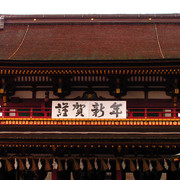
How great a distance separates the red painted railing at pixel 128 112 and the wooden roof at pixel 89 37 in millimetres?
1999

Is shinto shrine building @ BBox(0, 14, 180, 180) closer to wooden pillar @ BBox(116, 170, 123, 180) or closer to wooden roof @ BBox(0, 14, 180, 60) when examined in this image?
wooden pillar @ BBox(116, 170, 123, 180)

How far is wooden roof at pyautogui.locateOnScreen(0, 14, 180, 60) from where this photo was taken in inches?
498

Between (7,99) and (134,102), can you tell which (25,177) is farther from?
(134,102)

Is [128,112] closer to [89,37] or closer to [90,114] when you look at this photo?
[90,114]

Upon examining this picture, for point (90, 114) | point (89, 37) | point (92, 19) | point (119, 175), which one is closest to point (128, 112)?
point (90, 114)

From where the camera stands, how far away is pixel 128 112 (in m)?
11.4

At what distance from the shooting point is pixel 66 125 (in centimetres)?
1133

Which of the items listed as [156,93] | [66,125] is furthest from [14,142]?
[156,93]

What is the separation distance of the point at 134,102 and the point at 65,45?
423cm

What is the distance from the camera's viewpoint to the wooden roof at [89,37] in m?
12.7

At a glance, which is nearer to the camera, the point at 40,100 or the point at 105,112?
the point at 105,112

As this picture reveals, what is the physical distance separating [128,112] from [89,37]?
501 cm

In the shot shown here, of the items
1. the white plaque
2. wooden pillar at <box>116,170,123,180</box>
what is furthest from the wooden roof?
wooden pillar at <box>116,170,123,180</box>

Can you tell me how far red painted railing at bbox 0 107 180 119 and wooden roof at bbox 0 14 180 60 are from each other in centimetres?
200
